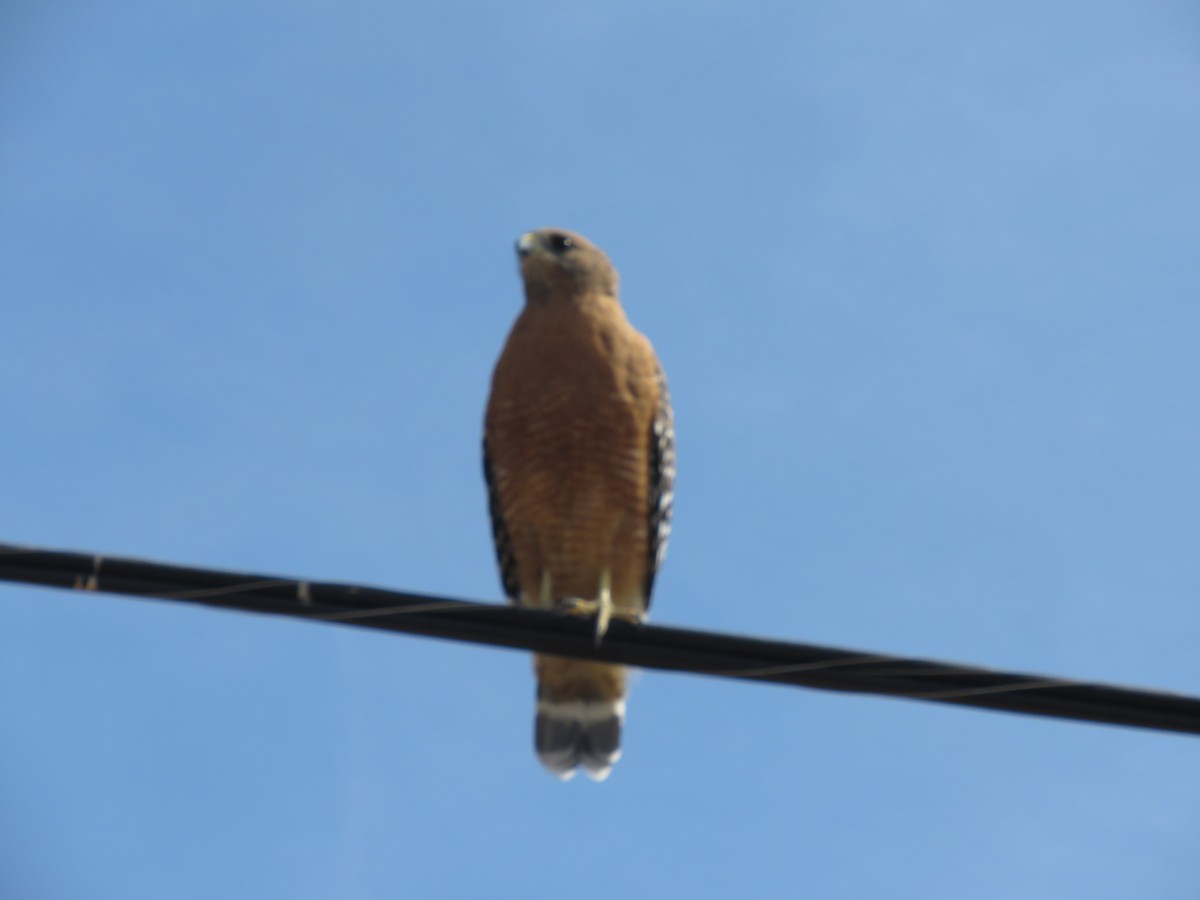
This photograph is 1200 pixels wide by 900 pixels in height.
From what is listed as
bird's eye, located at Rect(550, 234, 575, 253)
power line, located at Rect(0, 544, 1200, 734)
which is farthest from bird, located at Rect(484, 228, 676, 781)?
power line, located at Rect(0, 544, 1200, 734)

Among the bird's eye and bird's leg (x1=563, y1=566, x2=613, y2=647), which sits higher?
the bird's eye

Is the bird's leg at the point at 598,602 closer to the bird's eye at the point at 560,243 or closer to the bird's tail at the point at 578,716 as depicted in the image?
the bird's tail at the point at 578,716

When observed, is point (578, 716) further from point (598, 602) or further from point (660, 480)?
point (660, 480)

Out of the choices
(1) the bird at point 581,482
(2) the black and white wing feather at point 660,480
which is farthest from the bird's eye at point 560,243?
(2) the black and white wing feather at point 660,480

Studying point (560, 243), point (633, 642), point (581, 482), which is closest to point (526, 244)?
point (560, 243)

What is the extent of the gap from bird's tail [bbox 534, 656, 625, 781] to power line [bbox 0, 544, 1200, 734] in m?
2.72

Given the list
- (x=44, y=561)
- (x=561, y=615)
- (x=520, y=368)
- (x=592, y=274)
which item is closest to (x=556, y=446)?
(x=520, y=368)

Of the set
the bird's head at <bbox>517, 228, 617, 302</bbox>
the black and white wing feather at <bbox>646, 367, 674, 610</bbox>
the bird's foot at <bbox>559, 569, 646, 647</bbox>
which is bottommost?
the bird's foot at <bbox>559, 569, 646, 647</bbox>

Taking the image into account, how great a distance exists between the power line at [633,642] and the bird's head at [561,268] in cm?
340

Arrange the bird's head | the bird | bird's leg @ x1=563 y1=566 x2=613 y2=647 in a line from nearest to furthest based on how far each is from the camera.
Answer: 1. bird's leg @ x1=563 y1=566 x2=613 y2=647
2. the bird
3. the bird's head

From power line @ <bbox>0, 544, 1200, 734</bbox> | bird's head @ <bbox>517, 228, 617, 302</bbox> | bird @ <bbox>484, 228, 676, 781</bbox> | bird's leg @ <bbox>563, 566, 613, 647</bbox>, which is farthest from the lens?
bird's head @ <bbox>517, 228, 617, 302</bbox>

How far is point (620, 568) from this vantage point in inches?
293

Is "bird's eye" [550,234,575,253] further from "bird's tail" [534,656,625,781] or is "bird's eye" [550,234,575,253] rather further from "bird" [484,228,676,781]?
"bird's tail" [534,656,625,781]

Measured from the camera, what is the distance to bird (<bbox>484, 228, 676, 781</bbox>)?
720cm
